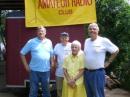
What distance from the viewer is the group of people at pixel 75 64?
9070mm

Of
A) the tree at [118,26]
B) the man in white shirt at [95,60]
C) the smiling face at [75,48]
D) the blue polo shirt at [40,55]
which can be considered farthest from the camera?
the tree at [118,26]

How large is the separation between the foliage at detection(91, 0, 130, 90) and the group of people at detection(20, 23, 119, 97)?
494 cm

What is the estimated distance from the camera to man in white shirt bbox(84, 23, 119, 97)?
29.7ft

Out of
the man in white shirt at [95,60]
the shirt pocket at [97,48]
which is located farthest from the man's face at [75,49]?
the shirt pocket at [97,48]

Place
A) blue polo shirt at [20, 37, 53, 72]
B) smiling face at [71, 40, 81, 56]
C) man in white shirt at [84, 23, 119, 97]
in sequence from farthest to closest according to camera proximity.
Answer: blue polo shirt at [20, 37, 53, 72] < smiling face at [71, 40, 81, 56] < man in white shirt at [84, 23, 119, 97]

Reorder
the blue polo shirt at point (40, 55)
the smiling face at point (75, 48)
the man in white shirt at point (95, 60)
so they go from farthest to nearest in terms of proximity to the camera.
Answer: the blue polo shirt at point (40, 55)
the smiling face at point (75, 48)
the man in white shirt at point (95, 60)

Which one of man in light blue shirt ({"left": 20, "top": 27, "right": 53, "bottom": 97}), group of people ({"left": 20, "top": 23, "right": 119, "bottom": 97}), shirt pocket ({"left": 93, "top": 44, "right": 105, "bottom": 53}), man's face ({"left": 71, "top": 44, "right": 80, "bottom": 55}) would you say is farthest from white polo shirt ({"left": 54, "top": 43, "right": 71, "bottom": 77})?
shirt pocket ({"left": 93, "top": 44, "right": 105, "bottom": 53})

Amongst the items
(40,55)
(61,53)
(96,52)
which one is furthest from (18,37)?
(96,52)

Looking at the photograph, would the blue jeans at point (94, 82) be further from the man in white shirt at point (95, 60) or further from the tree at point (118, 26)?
the tree at point (118, 26)

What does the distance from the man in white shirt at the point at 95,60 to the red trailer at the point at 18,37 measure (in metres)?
2.81

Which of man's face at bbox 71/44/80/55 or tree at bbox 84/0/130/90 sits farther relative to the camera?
tree at bbox 84/0/130/90

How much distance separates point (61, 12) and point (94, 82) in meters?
3.39

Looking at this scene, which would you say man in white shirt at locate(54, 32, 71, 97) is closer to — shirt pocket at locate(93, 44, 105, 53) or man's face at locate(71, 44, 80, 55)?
man's face at locate(71, 44, 80, 55)

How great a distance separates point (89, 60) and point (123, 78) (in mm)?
5785
